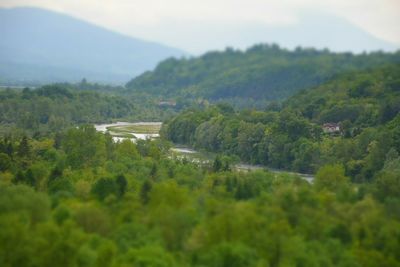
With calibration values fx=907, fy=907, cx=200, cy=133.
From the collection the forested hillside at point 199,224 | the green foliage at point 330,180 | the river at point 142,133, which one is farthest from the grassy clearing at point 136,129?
the forested hillside at point 199,224

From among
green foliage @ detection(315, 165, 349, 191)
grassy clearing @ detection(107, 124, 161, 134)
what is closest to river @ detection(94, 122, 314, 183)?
grassy clearing @ detection(107, 124, 161, 134)

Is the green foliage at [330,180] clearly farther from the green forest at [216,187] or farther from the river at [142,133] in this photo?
the river at [142,133]

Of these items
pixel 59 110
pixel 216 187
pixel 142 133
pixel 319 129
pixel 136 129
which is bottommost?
pixel 136 129

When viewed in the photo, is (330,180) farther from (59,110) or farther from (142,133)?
(59,110)

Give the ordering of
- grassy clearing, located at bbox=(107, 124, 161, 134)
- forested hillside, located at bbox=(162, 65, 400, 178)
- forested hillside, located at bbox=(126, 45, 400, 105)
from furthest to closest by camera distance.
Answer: forested hillside, located at bbox=(126, 45, 400, 105) → grassy clearing, located at bbox=(107, 124, 161, 134) → forested hillside, located at bbox=(162, 65, 400, 178)

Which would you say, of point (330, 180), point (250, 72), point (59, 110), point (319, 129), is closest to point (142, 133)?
point (59, 110)

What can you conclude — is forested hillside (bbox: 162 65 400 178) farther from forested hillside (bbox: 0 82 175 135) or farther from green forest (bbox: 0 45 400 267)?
forested hillside (bbox: 0 82 175 135)

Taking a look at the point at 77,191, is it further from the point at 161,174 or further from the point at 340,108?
the point at 340,108

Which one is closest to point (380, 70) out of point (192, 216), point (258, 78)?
point (258, 78)
